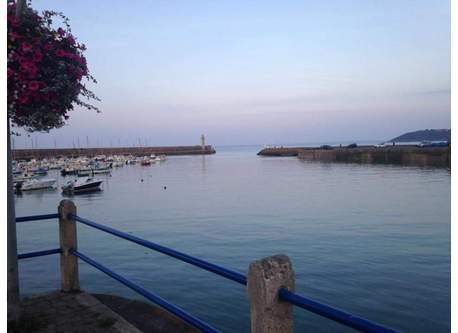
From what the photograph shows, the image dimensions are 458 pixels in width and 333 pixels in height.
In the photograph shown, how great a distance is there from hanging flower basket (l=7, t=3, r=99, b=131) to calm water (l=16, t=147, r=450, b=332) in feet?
23.4

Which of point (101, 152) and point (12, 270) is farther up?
point (101, 152)

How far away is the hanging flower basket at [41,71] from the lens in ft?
Answer: 10.8

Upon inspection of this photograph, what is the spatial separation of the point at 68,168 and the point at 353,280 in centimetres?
6336

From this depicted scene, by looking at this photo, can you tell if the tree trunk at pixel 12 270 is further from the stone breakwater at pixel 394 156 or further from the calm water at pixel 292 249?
the stone breakwater at pixel 394 156

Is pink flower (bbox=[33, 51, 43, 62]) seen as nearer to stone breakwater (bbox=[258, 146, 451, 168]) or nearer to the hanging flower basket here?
the hanging flower basket

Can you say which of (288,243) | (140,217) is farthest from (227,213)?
(288,243)

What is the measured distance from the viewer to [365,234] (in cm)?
1930

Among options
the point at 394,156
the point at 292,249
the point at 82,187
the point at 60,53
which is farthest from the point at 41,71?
the point at 394,156

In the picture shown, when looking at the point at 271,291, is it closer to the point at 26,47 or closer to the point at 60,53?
the point at 26,47

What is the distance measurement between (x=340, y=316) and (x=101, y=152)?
5752 inches

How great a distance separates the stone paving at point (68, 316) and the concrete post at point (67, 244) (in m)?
0.16

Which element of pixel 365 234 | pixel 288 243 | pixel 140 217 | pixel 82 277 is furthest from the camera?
pixel 140 217

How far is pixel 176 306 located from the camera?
326 cm

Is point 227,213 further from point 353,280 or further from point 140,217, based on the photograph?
point 353,280
